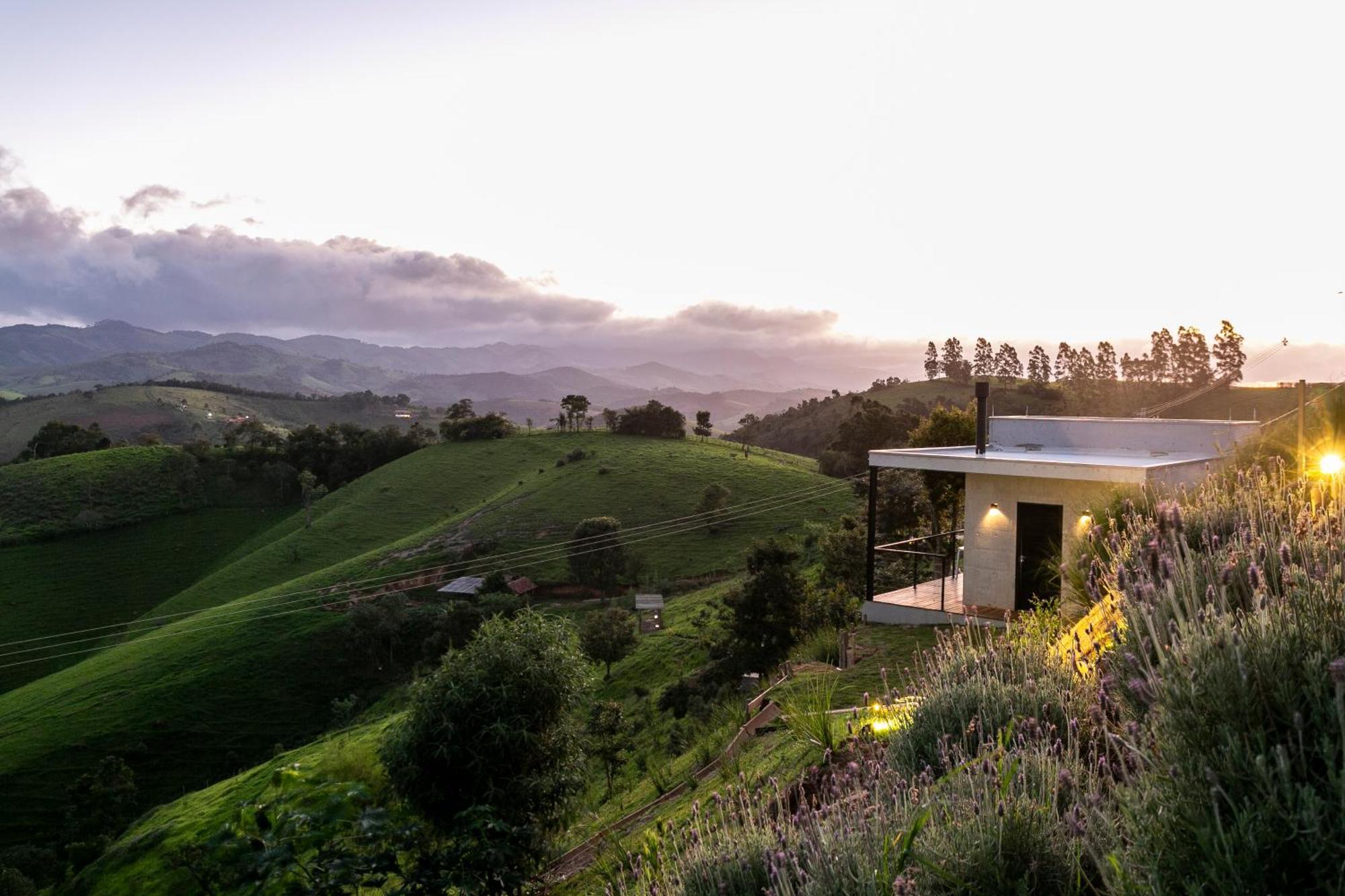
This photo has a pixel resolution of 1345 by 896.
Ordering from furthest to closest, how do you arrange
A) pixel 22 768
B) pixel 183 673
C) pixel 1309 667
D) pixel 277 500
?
pixel 277 500 < pixel 183 673 < pixel 22 768 < pixel 1309 667

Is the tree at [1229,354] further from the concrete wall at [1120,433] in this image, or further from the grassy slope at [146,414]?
the grassy slope at [146,414]

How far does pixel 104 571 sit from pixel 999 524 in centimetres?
6312

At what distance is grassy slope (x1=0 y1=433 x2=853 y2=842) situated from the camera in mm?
34531

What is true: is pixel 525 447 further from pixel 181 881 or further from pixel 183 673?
pixel 181 881

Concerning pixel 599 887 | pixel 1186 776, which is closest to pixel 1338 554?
pixel 1186 776

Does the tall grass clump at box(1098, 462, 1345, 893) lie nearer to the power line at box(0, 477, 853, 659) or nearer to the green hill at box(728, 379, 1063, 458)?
the power line at box(0, 477, 853, 659)

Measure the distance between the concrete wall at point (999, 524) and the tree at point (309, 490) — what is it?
59.6 m

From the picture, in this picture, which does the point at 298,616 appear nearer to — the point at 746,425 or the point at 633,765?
the point at 633,765

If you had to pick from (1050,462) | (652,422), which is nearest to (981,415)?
(1050,462)

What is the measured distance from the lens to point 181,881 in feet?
60.6

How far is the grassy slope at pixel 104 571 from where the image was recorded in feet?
165

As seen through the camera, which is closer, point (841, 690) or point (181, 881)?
point (841, 690)

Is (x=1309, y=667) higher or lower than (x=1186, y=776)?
higher

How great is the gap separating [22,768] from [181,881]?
67.9ft
